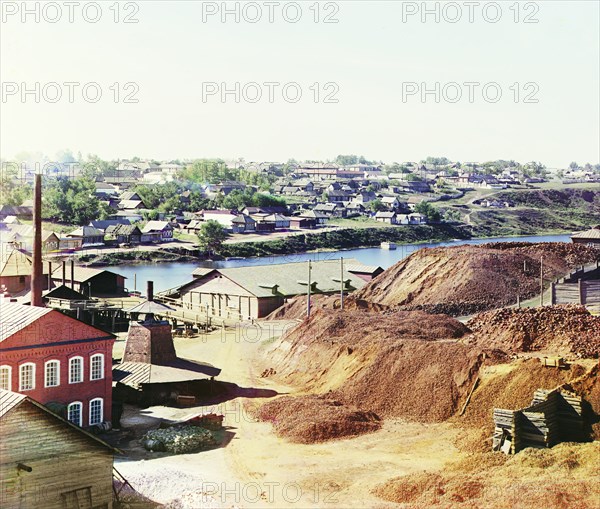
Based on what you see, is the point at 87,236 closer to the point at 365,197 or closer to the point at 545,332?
the point at 545,332

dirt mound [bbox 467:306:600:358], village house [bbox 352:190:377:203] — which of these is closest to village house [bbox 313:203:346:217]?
village house [bbox 352:190:377:203]

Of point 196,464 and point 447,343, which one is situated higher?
point 447,343

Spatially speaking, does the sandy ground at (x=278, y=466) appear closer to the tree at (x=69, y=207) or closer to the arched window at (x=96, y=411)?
the arched window at (x=96, y=411)

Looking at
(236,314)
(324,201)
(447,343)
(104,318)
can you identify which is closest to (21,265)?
(104,318)

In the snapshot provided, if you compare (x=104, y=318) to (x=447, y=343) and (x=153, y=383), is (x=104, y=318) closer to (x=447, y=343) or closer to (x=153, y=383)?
(x=153, y=383)

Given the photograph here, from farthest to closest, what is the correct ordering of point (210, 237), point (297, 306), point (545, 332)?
1. point (210, 237)
2. point (297, 306)
3. point (545, 332)

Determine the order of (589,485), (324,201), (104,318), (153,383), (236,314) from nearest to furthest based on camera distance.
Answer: (589,485)
(153,383)
(104,318)
(236,314)
(324,201)

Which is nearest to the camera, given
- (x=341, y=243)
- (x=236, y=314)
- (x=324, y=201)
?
(x=236, y=314)

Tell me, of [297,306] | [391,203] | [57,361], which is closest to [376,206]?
[391,203]
